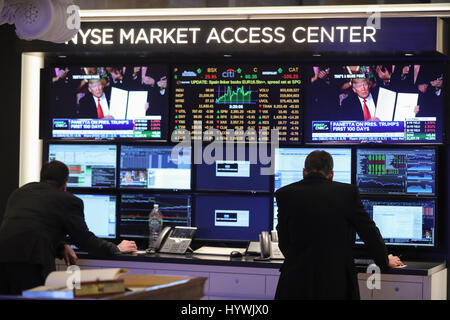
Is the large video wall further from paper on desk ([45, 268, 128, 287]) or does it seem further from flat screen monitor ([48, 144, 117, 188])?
paper on desk ([45, 268, 128, 287])

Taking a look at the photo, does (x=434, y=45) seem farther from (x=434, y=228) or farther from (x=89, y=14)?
(x=89, y=14)

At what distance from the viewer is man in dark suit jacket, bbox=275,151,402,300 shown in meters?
3.53

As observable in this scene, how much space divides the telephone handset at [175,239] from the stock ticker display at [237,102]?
0.73 metres

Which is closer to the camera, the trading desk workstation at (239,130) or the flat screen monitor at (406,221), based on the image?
the trading desk workstation at (239,130)

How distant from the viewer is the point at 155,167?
Result: 18.0 ft

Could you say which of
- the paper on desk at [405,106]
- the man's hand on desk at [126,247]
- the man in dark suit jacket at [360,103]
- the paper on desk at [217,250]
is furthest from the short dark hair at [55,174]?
the paper on desk at [405,106]

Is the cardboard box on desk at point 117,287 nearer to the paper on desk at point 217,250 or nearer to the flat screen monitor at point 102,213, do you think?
the paper on desk at point 217,250

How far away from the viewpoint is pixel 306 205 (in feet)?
11.7

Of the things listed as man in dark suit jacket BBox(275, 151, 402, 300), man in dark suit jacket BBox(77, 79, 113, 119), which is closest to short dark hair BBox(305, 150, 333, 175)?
man in dark suit jacket BBox(275, 151, 402, 300)

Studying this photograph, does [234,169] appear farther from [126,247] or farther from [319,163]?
[319,163]

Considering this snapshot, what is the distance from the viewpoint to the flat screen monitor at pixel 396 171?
512 centimetres

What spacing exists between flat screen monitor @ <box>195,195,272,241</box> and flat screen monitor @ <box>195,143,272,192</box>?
3.5 inches

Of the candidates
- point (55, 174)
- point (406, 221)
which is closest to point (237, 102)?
point (406, 221)

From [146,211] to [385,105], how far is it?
2062 millimetres
